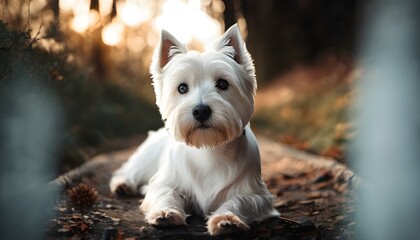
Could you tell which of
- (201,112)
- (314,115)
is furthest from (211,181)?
(314,115)

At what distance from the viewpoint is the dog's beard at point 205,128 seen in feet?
11.4

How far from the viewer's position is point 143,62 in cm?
1329

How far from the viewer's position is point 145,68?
13.3 m

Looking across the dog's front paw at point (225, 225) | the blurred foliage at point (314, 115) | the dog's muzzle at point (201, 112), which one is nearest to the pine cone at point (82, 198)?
the dog's front paw at point (225, 225)

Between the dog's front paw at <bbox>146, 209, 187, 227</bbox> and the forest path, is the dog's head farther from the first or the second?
the forest path

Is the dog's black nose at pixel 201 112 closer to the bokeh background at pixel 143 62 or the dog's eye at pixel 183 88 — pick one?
the dog's eye at pixel 183 88

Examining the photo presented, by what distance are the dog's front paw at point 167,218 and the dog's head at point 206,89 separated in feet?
1.63

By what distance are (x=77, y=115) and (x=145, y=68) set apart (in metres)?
5.93

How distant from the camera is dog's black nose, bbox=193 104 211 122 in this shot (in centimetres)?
344

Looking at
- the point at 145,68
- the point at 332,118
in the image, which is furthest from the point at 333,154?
the point at 145,68

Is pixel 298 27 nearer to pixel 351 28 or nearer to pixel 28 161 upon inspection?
pixel 351 28

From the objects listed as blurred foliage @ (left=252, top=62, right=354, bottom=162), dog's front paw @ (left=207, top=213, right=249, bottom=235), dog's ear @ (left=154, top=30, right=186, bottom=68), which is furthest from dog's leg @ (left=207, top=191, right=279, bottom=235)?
blurred foliage @ (left=252, top=62, right=354, bottom=162)

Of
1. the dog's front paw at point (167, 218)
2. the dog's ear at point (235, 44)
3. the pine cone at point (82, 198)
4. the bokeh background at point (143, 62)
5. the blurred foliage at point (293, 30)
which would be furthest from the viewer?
the blurred foliage at point (293, 30)

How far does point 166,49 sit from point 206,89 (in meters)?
0.63
